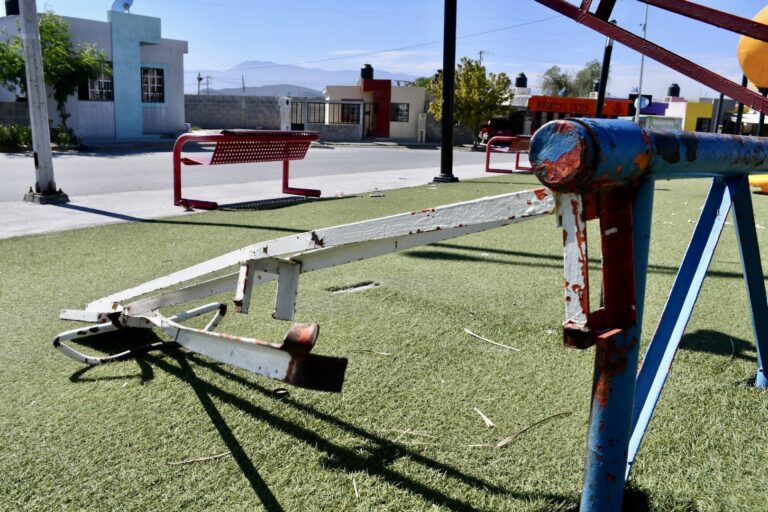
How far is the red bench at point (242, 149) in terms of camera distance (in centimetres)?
907

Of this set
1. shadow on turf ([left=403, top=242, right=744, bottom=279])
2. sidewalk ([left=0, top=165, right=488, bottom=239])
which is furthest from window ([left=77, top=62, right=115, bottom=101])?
shadow on turf ([left=403, top=242, right=744, bottom=279])

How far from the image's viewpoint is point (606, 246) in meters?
1.38

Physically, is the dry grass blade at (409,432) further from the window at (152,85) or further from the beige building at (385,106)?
the beige building at (385,106)

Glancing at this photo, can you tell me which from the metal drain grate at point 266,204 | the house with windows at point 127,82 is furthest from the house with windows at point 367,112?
the metal drain grate at point 266,204

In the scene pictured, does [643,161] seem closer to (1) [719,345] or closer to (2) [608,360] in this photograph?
(2) [608,360]

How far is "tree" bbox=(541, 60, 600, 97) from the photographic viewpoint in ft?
265

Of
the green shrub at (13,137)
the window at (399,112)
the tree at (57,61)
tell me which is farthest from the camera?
the window at (399,112)

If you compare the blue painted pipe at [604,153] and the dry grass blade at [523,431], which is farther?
the dry grass blade at [523,431]

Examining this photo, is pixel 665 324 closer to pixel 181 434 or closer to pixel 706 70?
pixel 706 70

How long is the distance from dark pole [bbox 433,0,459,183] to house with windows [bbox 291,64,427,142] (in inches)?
984

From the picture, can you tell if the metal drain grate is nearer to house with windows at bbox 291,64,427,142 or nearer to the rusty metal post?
the rusty metal post

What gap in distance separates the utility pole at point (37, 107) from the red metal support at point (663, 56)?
7.85 m

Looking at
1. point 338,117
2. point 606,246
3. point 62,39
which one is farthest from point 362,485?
point 338,117

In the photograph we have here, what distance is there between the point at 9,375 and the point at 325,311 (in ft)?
5.91
